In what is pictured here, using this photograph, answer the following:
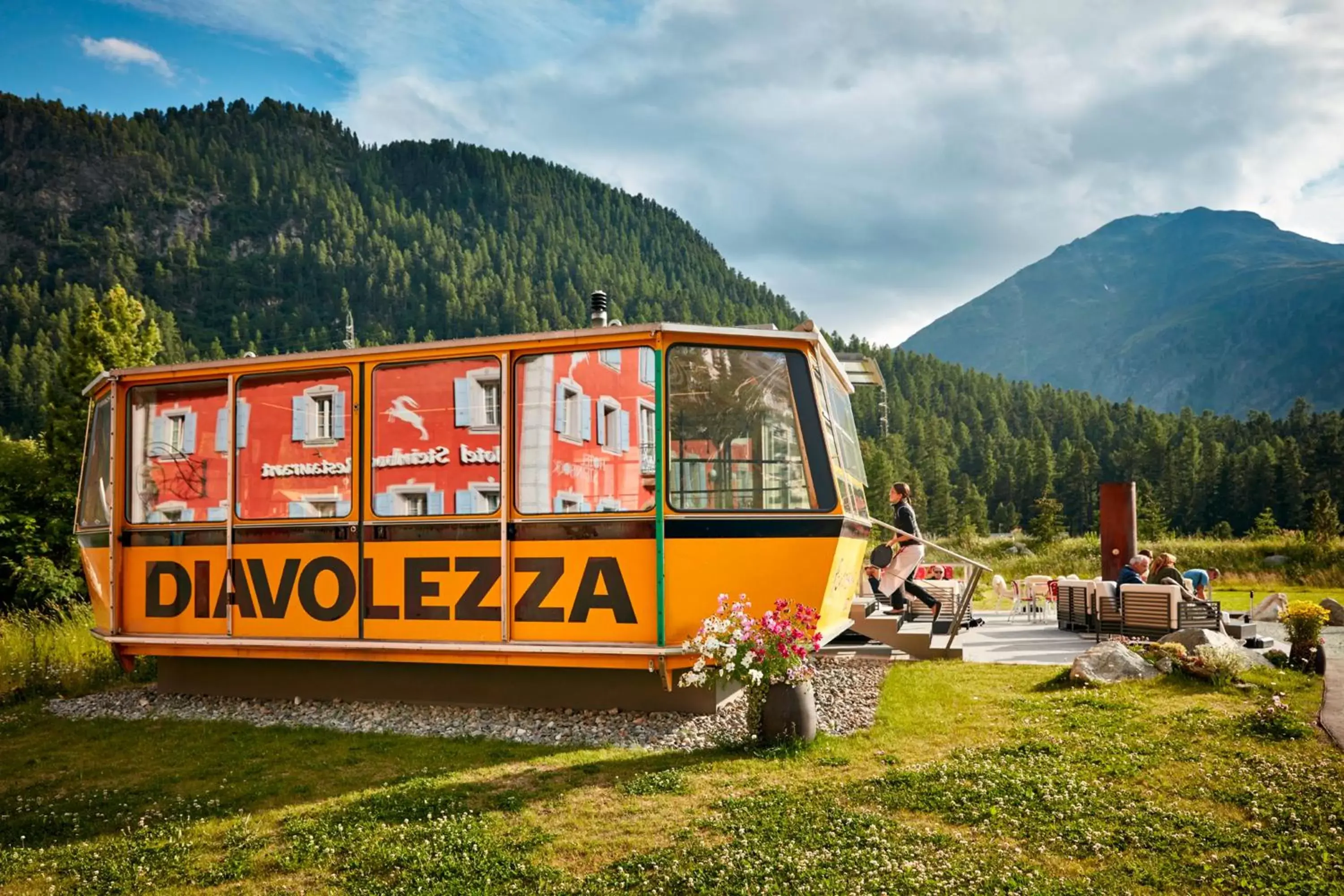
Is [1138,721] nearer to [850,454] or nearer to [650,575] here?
[850,454]

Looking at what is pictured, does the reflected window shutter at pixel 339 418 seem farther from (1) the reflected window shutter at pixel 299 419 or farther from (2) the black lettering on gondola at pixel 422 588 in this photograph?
(2) the black lettering on gondola at pixel 422 588

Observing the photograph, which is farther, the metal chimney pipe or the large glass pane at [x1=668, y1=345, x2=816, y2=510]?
the metal chimney pipe

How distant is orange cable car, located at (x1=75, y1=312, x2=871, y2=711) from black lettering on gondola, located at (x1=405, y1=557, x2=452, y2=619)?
0.02m

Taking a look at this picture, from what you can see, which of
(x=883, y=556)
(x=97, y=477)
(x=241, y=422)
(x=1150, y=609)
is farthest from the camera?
(x=1150, y=609)

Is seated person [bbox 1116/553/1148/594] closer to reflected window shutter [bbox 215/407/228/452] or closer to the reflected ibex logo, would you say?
the reflected ibex logo

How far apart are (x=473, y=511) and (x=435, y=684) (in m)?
1.79

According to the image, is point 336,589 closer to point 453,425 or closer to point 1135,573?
point 453,425

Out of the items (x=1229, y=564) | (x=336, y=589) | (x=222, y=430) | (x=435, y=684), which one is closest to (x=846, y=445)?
(x=435, y=684)

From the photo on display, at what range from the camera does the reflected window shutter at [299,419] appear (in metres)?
9.12

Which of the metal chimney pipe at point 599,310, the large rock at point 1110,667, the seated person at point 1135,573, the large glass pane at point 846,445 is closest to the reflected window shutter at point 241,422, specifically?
the metal chimney pipe at point 599,310

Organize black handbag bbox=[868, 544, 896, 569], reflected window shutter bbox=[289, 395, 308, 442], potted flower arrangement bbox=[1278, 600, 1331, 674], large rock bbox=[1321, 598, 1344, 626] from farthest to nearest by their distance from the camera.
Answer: large rock bbox=[1321, 598, 1344, 626]
potted flower arrangement bbox=[1278, 600, 1331, 674]
black handbag bbox=[868, 544, 896, 569]
reflected window shutter bbox=[289, 395, 308, 442]

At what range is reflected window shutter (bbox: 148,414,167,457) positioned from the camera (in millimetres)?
9633

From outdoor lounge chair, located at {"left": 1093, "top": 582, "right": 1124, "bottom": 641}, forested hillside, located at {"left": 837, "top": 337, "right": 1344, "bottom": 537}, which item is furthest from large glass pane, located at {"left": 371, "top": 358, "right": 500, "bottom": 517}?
forested hillside, located at {"left": 837, "top": 337, "right": 1344, "bottom": 537}

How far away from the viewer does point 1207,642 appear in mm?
10703
